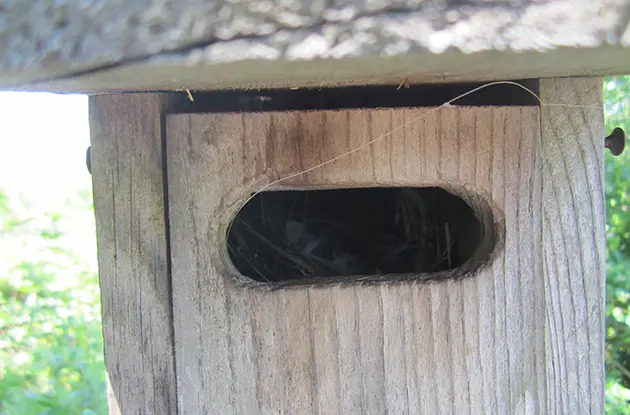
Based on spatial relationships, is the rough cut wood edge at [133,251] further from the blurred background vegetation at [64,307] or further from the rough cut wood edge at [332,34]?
the blurred background vegetation at [64,307]

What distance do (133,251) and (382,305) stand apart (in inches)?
11.9

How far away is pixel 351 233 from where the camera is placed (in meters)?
1.29

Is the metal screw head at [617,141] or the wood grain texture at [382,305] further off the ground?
the metal screw head at [617,141]

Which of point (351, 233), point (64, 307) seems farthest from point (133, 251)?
point (64, 307)

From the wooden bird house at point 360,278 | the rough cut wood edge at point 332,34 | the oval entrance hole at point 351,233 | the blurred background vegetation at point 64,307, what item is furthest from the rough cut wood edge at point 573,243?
the blurred background vegetation at point 64,307

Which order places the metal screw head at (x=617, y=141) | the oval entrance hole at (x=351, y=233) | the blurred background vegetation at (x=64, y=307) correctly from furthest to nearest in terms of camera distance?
the blurred background vegetation at (x=64, y=307) → the oval entrance hole at (x=351, y=233) → the metal screw head at (x=617, y=141)

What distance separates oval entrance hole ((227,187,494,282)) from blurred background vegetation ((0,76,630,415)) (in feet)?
2.51

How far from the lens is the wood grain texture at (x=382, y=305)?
2.22ft

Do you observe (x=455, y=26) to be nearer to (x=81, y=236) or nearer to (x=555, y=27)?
(x=555, y=27)

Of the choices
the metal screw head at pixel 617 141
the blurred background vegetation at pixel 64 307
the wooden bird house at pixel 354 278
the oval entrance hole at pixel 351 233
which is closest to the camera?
the wooden bird house at pixel 354 278

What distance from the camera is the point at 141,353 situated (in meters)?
0.74

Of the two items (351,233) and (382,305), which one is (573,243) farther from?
(351,233)

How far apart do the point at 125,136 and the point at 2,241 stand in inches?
119

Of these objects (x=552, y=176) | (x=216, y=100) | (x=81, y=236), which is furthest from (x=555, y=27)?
(x=81, y=236)
